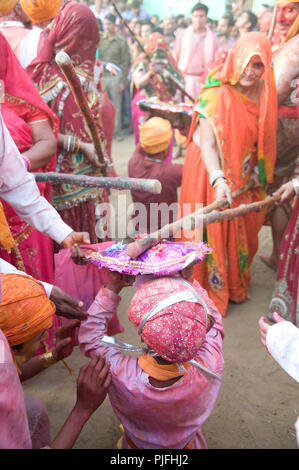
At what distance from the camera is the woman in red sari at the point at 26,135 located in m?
2.15

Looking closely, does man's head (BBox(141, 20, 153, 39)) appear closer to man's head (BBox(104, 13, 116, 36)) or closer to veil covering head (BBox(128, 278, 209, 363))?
man's head (BBox(104, 13, 116, 36))

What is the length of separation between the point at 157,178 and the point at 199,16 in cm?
565

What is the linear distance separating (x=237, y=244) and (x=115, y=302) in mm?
1731

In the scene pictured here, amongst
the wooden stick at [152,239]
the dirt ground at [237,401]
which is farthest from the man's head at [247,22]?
the wooden stick at [152,239]

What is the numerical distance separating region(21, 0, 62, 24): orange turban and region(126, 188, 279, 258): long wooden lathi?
2012mm

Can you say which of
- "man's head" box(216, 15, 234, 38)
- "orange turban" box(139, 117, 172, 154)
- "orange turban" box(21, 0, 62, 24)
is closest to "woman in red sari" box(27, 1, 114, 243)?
"orange turban" box(21, 0, 62, 24)

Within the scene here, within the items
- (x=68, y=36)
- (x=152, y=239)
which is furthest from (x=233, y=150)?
(x=152, y=239)

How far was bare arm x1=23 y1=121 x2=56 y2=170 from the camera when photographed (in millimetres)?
2256

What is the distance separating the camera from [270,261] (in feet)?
13.0

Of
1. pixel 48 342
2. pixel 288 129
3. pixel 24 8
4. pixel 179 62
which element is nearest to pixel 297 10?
pixel 288 129

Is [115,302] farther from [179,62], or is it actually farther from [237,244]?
[179,62]

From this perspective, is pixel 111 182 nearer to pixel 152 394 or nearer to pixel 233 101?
pixel 152 394
